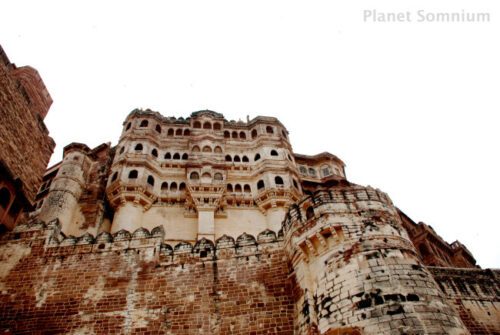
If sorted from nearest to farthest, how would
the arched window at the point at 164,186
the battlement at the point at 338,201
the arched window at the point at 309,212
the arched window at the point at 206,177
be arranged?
the battlement at the point at 338,201
the arched window at the point at 309,212
the arched window at the point at 206,177
the arched window at the point at 164,186

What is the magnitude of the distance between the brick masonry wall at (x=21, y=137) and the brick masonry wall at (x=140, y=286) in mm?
2387

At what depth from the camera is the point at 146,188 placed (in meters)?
24.4

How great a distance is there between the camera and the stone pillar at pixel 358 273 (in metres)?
8.30

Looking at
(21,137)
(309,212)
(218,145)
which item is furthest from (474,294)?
(218,145)

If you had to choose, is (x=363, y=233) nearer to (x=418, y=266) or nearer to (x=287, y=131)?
(x=418, y=266)

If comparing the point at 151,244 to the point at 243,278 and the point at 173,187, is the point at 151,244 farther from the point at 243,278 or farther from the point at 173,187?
the point at 173,187

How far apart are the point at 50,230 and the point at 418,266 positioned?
1196 centimetres

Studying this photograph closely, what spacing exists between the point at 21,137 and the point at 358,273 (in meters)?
13.1

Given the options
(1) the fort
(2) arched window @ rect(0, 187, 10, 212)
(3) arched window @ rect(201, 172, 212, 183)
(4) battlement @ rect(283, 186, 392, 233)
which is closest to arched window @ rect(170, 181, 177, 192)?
(3) arched window @ rect(201, 172, 212, 183)

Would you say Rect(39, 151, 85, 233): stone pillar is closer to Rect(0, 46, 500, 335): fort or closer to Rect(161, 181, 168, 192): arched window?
Rect(161, 181, 168, 192): arched window

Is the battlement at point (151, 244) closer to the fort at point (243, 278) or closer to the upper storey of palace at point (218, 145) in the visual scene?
the fort at point (243, 278)

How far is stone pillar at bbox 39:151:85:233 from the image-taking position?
71.8 ft

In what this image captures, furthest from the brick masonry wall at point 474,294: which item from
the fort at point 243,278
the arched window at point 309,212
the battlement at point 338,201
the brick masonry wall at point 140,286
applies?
the brick masonry wall at point 140,286

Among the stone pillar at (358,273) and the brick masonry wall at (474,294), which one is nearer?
the stone pillar at (358,273)
